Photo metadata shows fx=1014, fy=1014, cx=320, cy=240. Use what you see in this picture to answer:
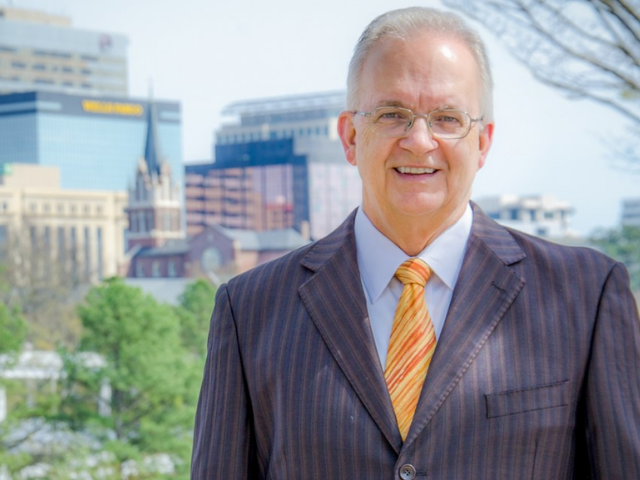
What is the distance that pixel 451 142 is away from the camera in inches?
51.3

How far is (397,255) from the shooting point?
137 cm

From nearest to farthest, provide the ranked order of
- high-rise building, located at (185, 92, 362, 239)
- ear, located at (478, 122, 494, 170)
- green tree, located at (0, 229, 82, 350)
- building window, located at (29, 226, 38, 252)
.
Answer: ear, located at (478, 122, 494, 170) < green tree, located at (0, 229, 82, 350) < building window, located at (29, 226, 38, 252) < high-rise building, located at (185, 92, 362, 239)

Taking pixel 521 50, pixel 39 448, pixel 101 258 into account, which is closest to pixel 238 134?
pixel 101 258

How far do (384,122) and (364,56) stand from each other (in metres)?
0.10

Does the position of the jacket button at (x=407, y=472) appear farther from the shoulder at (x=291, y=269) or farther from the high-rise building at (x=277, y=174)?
the high-rise building at (x=277, y=174)

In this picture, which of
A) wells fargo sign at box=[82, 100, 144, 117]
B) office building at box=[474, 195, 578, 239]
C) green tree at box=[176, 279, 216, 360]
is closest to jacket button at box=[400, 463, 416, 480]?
green tree at box=[176, 279, 216, 360]

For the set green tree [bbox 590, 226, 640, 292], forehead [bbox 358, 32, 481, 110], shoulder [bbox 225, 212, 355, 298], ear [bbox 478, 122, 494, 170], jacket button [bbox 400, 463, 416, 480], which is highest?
forehead [bbox 358, 32, 481, 110]

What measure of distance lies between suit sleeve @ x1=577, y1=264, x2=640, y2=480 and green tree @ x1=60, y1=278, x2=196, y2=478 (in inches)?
836

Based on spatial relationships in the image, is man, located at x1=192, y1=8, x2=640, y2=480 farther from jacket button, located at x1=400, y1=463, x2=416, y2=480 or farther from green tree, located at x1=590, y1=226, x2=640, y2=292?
green tree, located at x1=590, y1=226, x2=640, y2=292

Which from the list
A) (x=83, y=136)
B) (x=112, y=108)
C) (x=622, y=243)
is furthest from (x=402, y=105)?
(x=112, y=108)

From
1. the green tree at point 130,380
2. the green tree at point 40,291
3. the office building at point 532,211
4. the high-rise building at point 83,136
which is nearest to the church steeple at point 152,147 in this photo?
the high-rise building at point 83,136

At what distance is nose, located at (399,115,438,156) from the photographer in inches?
50.9

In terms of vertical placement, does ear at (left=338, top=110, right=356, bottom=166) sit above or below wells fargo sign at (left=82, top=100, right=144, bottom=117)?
below

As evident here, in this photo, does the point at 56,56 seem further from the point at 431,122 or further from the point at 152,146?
the point at 431,122
